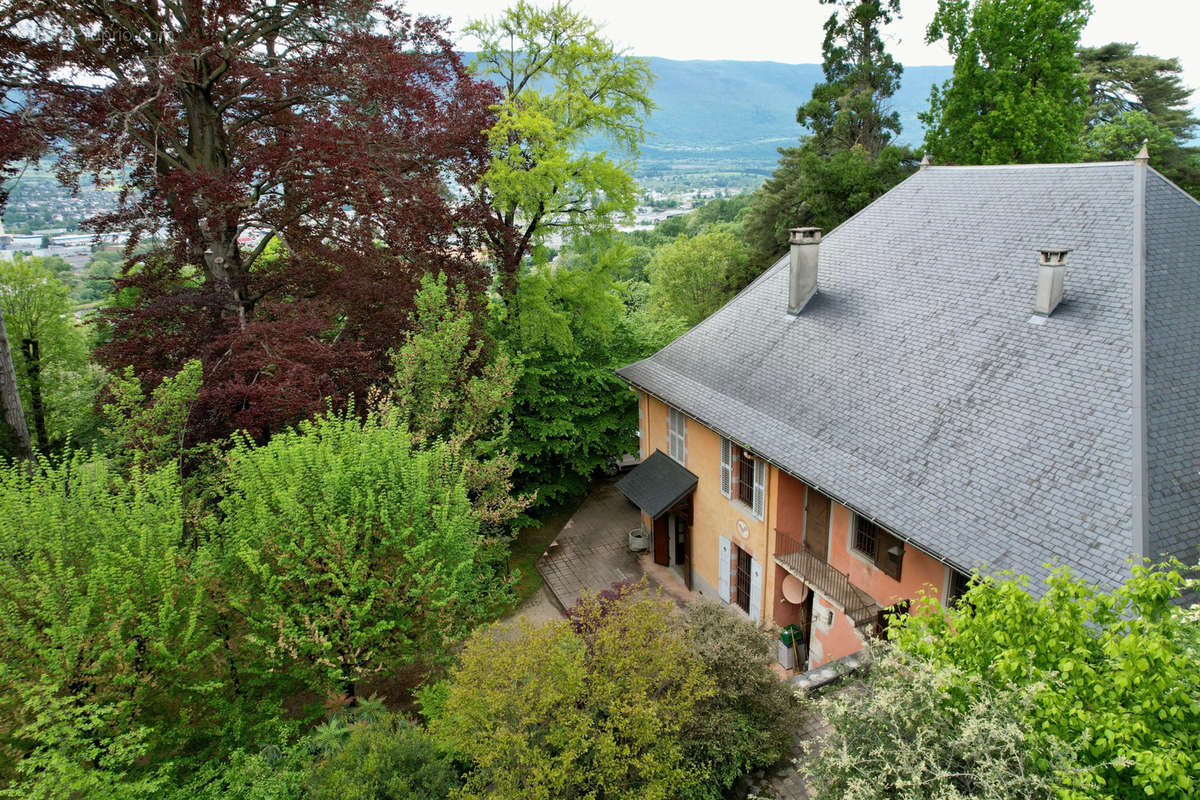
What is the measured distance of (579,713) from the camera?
866 cm

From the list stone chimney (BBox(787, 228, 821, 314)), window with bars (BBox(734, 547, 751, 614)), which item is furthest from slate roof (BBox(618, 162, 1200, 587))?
window with bars (BBox(734, 547, 751, 614))

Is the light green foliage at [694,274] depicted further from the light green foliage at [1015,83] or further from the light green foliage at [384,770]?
the light green foliage at [384,770]

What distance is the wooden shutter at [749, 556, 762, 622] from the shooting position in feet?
59.2

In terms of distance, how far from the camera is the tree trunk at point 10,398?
1617 cm

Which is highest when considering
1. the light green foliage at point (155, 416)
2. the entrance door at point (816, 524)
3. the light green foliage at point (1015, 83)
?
the light green foliage at point (1015, 83)

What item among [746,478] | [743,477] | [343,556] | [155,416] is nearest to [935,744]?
[343,556]

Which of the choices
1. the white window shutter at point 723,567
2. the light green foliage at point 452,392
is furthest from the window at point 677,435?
the light green foliage at point 452,392

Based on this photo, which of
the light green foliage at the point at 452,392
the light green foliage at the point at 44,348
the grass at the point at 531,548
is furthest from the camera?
the light green foliage at the point at 44,348

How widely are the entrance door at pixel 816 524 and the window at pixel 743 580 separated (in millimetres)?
2497

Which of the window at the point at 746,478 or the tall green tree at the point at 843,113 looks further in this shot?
the tall green tree at the point at 843,113

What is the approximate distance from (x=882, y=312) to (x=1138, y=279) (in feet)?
17.4

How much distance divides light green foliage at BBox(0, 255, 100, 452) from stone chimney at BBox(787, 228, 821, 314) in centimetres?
2351

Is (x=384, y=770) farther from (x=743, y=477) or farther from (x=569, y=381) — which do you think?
(x=569, y=381)

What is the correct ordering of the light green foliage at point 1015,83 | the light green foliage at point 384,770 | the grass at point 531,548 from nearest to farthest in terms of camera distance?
1. the light green foliage at point 384,770
2. the grass at point 531,548
3. the light green foliage at point 1015,83
